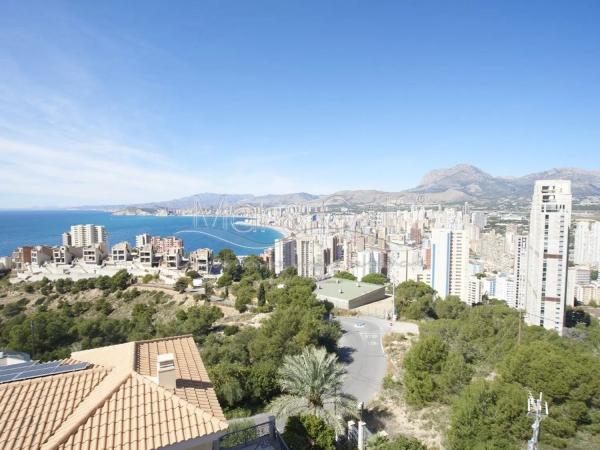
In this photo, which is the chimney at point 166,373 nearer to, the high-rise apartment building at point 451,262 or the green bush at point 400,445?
the green bush at point 400,445

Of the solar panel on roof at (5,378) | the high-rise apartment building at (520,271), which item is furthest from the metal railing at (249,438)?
the high-rise apartment building at (520,271)

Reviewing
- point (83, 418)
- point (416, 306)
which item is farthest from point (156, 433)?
point (416, 306)

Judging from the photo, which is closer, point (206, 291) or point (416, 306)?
point (416, 306)

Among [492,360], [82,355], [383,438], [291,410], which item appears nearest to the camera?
[82,355]

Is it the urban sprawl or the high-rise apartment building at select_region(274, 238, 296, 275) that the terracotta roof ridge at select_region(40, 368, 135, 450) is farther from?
the high-rise apartment building at select_region(274, 238, 296, 275)

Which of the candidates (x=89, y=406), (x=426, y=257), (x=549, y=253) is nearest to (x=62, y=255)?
(x=426, y=257)

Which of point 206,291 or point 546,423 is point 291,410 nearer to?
point 546,423
